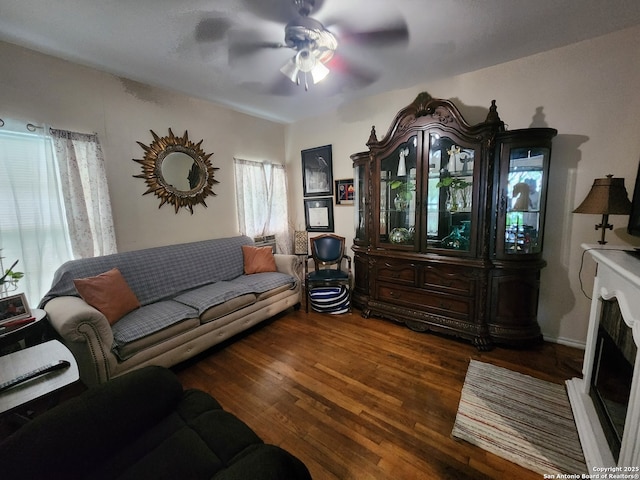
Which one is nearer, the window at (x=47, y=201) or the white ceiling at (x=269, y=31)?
the white ceiling at (x=269, y=31)

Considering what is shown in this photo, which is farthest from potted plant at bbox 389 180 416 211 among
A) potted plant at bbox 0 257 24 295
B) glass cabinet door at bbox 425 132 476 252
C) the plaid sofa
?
potted plant at bbox 0 257 24 295

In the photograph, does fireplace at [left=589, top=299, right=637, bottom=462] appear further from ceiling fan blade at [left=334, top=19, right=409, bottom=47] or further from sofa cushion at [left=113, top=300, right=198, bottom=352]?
sofa cushion at [left=113, top=300, right=198, bottom=352]

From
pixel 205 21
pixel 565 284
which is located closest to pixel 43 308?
pixel 205 21

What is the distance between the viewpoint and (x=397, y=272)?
2760 mm

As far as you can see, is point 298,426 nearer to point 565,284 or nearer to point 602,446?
point 602,446

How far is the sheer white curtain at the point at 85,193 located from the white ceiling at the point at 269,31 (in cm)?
69

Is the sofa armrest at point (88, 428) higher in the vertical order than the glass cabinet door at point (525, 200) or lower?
lower

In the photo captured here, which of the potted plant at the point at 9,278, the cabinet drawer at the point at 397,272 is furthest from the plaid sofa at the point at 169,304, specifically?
the cabinet drawer at the point at 397,272

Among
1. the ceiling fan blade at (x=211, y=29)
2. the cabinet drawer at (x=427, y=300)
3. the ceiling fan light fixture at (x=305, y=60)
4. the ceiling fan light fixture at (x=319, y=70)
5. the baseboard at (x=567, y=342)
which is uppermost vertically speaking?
the ceiling fan blade at (x=211, y=29)

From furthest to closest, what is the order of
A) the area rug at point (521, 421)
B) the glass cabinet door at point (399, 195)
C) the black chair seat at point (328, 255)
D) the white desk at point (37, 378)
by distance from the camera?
the black chair seat at point (328, 255)
the glass cabinet door at point (399, 195)
the area rug at point (521, 421)
the white desk at point (37, 378)

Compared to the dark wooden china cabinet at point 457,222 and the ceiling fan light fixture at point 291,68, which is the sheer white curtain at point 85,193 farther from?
the dark wooden china cabinet at point 457,222

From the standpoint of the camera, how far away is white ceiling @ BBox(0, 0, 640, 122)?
1.60 meters

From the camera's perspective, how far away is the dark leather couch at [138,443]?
79 cm

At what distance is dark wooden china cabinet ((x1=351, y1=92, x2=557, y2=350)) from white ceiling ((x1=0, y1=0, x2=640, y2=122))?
0.49 metres
